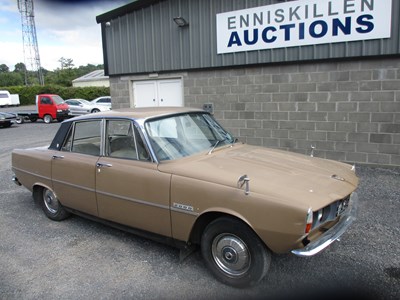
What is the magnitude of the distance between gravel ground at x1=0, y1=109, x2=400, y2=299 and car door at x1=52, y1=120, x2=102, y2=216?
48 cm

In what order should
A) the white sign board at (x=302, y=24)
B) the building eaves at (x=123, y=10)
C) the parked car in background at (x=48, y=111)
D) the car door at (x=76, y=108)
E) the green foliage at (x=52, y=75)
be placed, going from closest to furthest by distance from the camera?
the white sign board at (x=302, y=24) < the building eaves at (x=123, y=10) < the parked car in background at (x=48, y=111) < the car door at (x=76, y=108) < the green foliage at (x=52, y=75)

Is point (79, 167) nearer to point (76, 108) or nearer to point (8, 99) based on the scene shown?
A: point (76, 108)

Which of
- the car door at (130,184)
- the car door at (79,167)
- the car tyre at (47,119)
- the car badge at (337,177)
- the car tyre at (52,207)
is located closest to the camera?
the car badge at (337,177)

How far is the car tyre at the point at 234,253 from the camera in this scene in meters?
2.96

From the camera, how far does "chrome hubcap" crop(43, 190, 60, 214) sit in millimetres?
4844

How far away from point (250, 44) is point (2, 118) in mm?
16721

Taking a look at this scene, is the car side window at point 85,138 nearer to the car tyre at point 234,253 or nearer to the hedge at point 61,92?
the car tyre at point 234,253

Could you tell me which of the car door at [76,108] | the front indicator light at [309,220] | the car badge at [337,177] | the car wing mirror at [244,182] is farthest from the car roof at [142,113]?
the car door at [76,108]

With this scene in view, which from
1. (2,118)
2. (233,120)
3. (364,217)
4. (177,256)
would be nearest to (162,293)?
(177,256)

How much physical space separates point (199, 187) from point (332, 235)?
1.26 m

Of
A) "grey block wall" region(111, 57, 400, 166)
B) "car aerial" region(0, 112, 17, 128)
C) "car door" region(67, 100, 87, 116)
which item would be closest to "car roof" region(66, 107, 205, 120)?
"grey block wall" region(111, 57, 400, 166)

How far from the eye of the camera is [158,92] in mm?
9867

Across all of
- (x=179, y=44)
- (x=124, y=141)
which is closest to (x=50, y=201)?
(x=124, y=141)

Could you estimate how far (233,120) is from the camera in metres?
8.71
